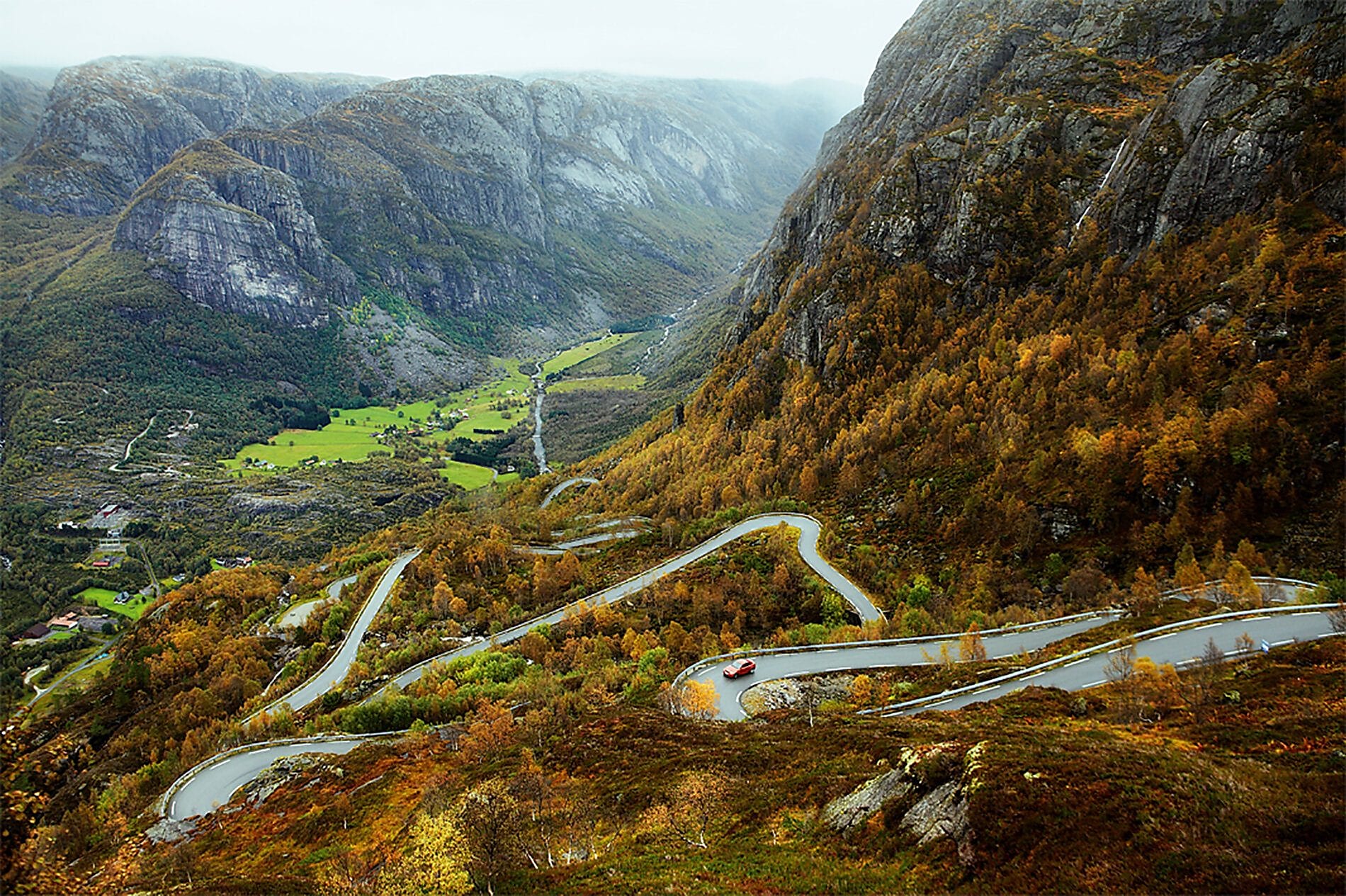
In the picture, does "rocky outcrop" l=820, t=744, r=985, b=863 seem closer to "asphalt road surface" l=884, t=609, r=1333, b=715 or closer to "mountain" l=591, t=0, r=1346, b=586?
"asphalt road surface" l=884, t=609, r=1333, b=715

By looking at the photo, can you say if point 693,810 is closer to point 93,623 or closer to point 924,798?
point 924,798

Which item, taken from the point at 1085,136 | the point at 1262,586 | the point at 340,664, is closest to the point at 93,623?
the point at 340,664

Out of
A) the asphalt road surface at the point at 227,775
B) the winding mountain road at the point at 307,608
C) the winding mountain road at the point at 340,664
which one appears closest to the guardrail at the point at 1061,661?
the asphalt road surface at the point at 227,775

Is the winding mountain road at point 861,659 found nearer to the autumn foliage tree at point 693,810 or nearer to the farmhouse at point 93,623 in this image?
the autumn foliage tree at point 693,810

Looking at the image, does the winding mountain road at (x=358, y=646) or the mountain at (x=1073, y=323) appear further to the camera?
the winding mountain road at (x=358, y=646)

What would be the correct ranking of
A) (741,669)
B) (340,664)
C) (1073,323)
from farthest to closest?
(1073,323), (340,664), (741,669)

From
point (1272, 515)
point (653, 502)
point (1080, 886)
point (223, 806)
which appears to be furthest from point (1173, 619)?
point (653, 502)

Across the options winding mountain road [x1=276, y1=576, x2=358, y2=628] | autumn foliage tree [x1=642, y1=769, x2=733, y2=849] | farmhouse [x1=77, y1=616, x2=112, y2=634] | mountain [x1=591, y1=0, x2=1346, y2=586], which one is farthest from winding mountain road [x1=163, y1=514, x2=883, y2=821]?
farmhouse [x1=77, y1=616, x2=112, y2=634]
